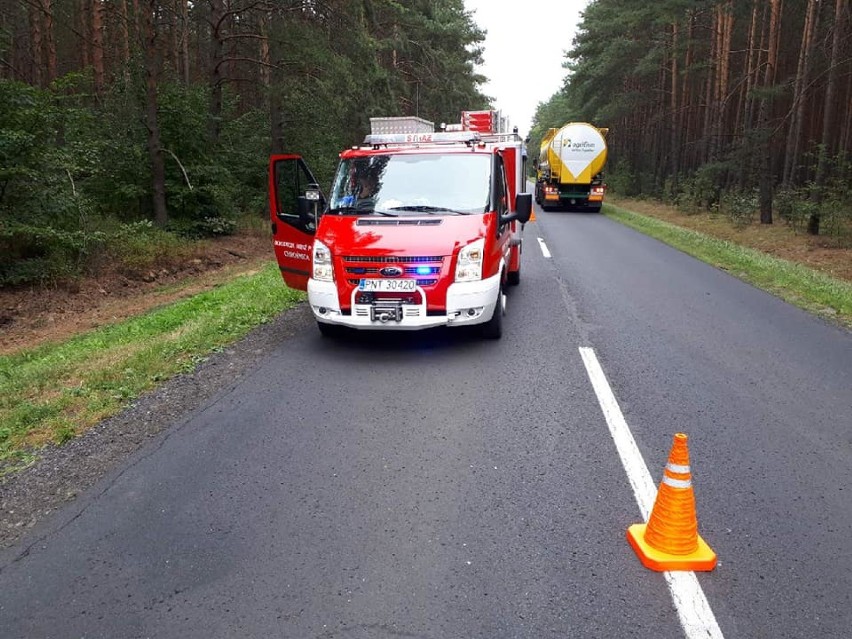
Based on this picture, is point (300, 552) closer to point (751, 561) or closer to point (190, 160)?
point (751, 561)

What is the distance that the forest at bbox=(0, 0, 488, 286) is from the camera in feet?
37.2

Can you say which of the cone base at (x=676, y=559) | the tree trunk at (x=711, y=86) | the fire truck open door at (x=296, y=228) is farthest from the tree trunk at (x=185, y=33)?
the cone base at (x=676, y=559)

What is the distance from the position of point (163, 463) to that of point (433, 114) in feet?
132

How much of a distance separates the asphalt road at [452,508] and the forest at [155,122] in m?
7.39

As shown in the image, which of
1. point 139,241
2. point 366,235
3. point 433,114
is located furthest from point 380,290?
point 433,114

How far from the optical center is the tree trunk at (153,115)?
47.5 ft

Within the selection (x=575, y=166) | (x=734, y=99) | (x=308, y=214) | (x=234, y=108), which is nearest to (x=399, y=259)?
(x=308, y=214)

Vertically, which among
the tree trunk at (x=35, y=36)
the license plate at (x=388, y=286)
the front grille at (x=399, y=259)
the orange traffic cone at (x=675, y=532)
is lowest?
the orange traffic cone at (x=675, y=532)

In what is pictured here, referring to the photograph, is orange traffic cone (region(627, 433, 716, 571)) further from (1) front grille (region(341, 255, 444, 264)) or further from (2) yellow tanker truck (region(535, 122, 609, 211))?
(2) yellow tanker truck (region(535, 122, 609, 211))

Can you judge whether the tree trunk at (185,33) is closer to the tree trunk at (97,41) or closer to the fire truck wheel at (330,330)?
the tree trunk at (97,41)

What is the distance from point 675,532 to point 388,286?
407 cm

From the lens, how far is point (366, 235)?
6953mm

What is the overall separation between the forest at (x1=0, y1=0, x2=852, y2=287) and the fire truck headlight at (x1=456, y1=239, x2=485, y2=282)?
8.09m

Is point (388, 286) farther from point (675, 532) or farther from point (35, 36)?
point (35, 36)
